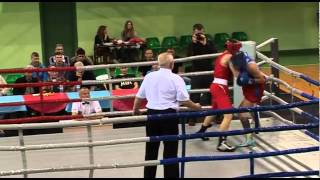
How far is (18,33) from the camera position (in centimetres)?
1383

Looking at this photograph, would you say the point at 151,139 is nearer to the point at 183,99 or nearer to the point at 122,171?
the point at 183,99

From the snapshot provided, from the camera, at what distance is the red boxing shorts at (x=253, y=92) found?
637 centimetres

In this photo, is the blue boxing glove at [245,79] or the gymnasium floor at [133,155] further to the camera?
the blue boxing glove at [245,79]

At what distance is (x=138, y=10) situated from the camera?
1454 cm

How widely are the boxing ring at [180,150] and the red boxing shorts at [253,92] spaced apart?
17.1 inches

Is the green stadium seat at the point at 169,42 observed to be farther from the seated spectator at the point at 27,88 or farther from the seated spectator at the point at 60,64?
the seated spectator at the point at 27,88

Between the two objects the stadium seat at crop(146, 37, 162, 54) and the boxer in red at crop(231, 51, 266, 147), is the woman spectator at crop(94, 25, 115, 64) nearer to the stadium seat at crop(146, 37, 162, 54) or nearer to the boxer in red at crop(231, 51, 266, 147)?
the stadium seat at crop(146, 37, 162, 54)

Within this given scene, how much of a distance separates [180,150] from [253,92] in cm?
120

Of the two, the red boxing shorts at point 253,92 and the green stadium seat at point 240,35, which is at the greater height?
the green stadium seat at point 240,35

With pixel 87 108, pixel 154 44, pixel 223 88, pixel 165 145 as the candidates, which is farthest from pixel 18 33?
pixel 165 145

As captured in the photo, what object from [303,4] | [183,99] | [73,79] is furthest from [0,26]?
[183,99]

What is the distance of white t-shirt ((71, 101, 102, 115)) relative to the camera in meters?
7.82

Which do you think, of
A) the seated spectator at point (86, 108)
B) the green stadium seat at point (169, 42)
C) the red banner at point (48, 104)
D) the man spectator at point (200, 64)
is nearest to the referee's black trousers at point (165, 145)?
the seated spectator at point (86, 108)

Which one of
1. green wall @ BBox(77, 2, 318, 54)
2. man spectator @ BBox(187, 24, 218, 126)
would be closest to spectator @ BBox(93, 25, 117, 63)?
green wall @ BBox(77, 2, 318, 54)
